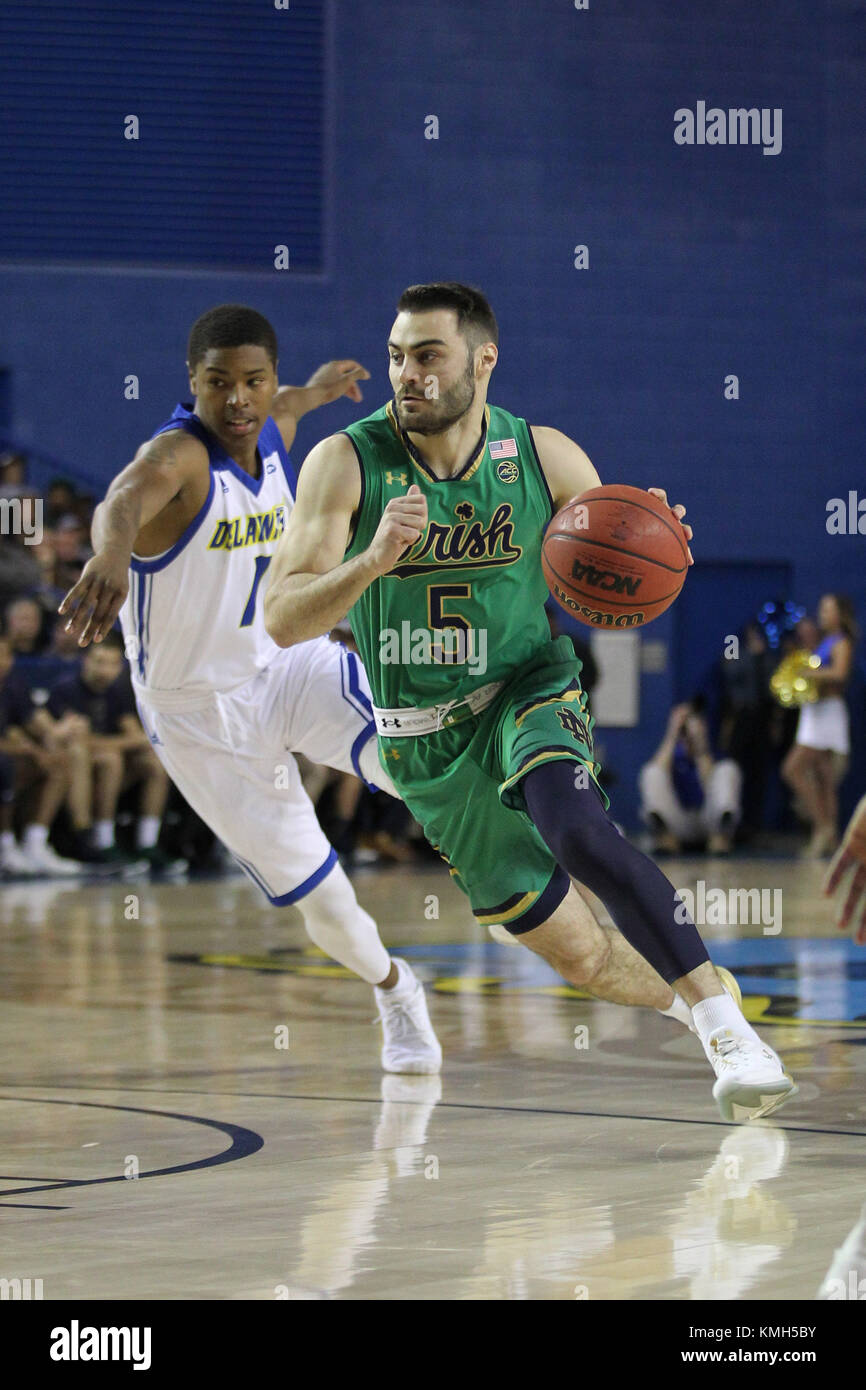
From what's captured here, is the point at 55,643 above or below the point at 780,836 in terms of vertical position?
above

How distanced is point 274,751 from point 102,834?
7.46 metres

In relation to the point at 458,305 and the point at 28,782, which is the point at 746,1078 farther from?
the point at 28,782

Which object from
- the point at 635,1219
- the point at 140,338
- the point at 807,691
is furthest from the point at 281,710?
the point at 140,338

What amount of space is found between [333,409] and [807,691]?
5.12 m

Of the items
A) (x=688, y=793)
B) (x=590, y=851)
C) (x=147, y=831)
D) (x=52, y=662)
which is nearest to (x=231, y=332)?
(x=590, y=851)

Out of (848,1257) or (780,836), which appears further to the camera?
(780,836)

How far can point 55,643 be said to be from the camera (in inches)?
538

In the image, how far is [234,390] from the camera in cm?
575

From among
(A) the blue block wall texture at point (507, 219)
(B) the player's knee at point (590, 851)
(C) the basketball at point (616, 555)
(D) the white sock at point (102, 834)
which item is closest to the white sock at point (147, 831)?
(D) the white sock at point (102, 834)

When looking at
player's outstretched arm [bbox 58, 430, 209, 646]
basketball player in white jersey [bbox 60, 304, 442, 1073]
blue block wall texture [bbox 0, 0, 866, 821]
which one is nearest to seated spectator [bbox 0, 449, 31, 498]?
blue block wall texture [bbox 0, 0, 866, 821]

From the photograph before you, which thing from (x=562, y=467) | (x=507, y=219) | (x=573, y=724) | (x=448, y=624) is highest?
(x=507, y=219)

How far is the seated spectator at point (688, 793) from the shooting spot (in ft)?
50.0
